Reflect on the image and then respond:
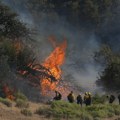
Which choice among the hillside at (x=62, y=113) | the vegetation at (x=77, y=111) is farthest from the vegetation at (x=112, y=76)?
the hillside at (x=62, y=113)

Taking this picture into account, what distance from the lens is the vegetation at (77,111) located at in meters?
27.0

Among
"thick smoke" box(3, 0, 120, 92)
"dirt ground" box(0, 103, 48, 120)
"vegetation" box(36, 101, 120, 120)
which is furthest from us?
"thick smoke" box(3, 0, 120, 92)

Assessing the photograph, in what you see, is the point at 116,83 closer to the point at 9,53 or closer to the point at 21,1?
the point at 9,53

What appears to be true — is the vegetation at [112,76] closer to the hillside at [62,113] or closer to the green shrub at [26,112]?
the hillside at [62,113]

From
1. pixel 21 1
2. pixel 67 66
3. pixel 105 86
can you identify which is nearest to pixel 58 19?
pixel 21 1

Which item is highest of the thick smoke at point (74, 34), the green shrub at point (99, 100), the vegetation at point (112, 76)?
the thick smoke at point (74, 34)

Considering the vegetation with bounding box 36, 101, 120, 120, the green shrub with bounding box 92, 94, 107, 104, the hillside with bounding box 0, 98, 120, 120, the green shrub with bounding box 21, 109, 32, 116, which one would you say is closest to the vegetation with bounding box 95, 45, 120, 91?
the green shrub with bounding box 92, 94, 107, 104

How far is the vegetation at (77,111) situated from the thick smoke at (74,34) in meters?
31.6

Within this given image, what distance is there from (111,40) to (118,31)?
338 cm

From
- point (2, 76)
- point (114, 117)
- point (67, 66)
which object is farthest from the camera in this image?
point (67, 66)

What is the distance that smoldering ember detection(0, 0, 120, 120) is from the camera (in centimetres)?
2973

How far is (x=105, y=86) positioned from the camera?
47.7 metres

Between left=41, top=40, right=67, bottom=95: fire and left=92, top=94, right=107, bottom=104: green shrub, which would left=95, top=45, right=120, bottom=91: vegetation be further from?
left=92, top=94, right=107, bottom=104: green shrub

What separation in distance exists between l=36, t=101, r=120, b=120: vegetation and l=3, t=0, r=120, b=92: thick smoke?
31580 mm
